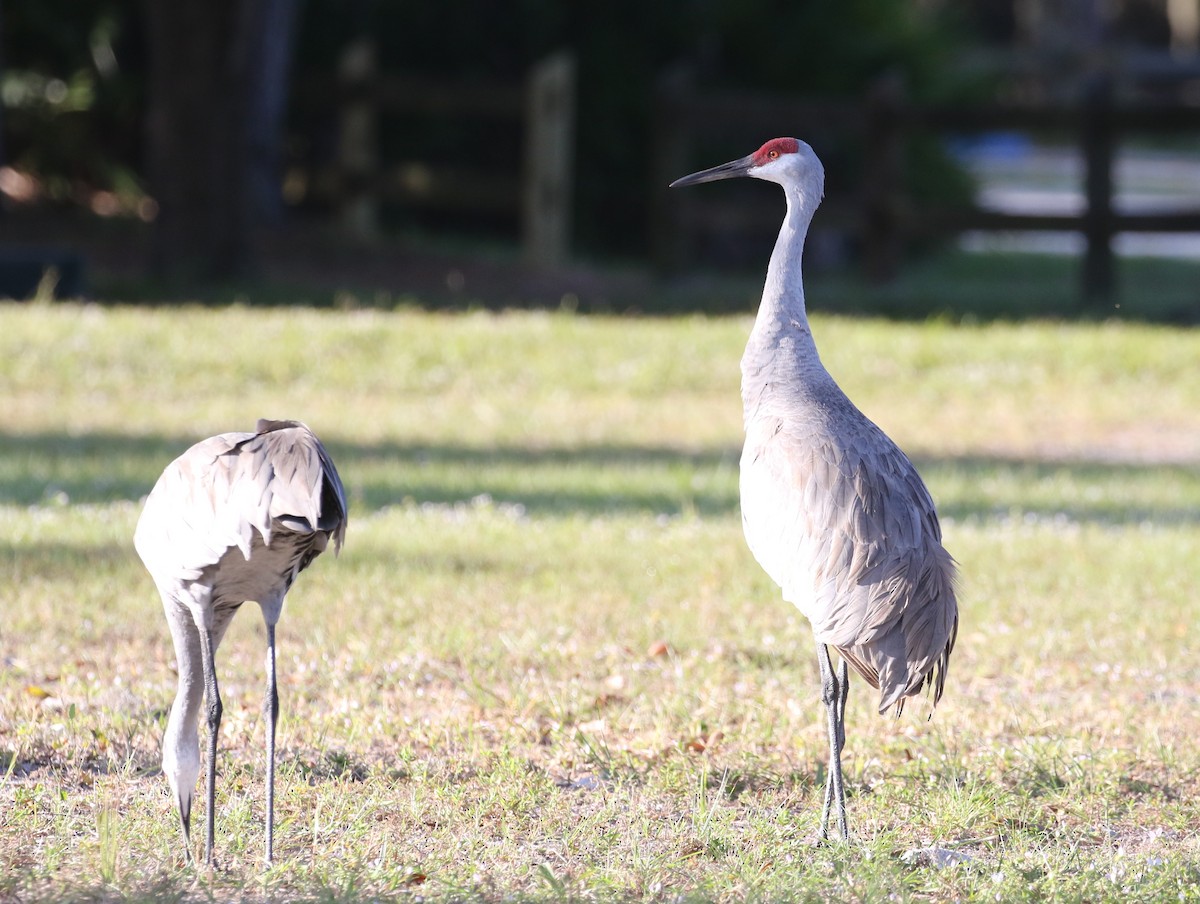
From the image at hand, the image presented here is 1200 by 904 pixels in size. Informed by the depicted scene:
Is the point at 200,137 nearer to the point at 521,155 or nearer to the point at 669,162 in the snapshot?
the point at 669,162

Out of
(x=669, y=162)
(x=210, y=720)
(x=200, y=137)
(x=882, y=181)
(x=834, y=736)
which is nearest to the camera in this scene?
(x=210, y=720)

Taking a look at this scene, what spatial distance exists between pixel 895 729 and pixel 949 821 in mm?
944

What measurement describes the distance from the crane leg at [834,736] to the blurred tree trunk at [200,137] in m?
11.8

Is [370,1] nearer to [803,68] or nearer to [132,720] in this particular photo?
[803,68]

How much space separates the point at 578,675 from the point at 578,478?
3738 mm

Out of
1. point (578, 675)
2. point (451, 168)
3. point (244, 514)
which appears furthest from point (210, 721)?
point (451, 168)

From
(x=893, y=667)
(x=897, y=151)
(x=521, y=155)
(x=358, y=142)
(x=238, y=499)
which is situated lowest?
(x=893, y=667)

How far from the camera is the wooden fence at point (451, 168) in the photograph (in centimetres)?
1742

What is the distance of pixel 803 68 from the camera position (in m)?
20.3

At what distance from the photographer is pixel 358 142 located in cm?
1909

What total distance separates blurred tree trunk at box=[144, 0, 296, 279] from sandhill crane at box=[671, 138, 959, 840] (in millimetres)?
11248

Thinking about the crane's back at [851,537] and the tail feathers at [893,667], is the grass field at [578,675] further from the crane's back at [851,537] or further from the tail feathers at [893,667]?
the crane's back at [851,537]

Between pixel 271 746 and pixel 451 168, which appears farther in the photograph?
pixel 451 168

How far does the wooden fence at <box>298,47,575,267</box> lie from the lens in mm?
17422
